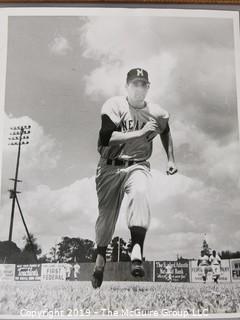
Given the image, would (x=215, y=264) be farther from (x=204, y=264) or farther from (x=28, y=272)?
(x=28, y=272)

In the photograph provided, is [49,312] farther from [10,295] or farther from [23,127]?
[23,127]

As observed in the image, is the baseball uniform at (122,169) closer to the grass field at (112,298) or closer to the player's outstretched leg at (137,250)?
the player's outstretched leg at (137,250)

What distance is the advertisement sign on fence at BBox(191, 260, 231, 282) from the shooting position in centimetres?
113

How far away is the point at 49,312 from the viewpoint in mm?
1093

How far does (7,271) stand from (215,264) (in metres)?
0.62

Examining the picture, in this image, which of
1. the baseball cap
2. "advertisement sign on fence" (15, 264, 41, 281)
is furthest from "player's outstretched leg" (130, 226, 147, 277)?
the baseball cap

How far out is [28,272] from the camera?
1.12m

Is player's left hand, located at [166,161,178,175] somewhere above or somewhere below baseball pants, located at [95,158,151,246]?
above

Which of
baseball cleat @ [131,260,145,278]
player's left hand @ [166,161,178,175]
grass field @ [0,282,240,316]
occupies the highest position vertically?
player's left hand @ [166,161,178,175]

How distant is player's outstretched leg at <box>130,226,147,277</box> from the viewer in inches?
44.2

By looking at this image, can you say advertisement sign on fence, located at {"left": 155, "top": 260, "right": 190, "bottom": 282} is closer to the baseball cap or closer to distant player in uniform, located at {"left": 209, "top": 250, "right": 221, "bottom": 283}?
distant player in uniform, located at {"left": 209, "top": 250, "right": 221, "bottom": 283}

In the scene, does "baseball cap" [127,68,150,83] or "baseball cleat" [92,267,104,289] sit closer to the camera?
"baseball cleat" [92,267,104,289]

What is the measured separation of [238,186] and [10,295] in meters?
0.76

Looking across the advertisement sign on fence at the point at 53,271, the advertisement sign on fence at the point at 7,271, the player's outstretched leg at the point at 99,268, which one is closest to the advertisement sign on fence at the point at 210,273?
the player's outstretched leg at the point at 99,268
